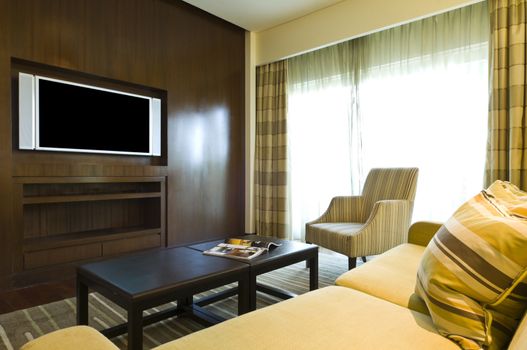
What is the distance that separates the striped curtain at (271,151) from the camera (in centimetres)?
410

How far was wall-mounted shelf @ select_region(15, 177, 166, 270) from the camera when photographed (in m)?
2.62

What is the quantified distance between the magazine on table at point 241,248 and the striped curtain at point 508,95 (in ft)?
5.97

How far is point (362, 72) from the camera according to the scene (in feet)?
11.8

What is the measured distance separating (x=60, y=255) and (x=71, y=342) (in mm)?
2306

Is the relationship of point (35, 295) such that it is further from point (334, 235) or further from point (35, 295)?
point (334, 235)

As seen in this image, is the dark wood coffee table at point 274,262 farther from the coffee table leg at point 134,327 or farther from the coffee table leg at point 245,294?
the coffee table leg at point 134,327

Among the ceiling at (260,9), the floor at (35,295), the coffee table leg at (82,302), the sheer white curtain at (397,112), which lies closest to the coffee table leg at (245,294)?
the coffee table leg at (82,302)

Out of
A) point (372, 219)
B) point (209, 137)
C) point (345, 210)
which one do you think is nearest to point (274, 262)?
point (372, 219)

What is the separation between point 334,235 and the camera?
2.50m

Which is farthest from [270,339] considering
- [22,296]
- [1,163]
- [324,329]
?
[1,163]

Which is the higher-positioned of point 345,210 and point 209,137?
point 209,137

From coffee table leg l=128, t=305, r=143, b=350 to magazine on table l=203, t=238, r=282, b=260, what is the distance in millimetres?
599

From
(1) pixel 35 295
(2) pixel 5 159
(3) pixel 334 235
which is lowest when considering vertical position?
(1) pixel 35 295

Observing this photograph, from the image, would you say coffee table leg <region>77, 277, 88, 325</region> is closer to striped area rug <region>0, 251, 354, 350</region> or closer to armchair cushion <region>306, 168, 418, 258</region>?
striped area rug <region>0, 251, 354, 350</region>
